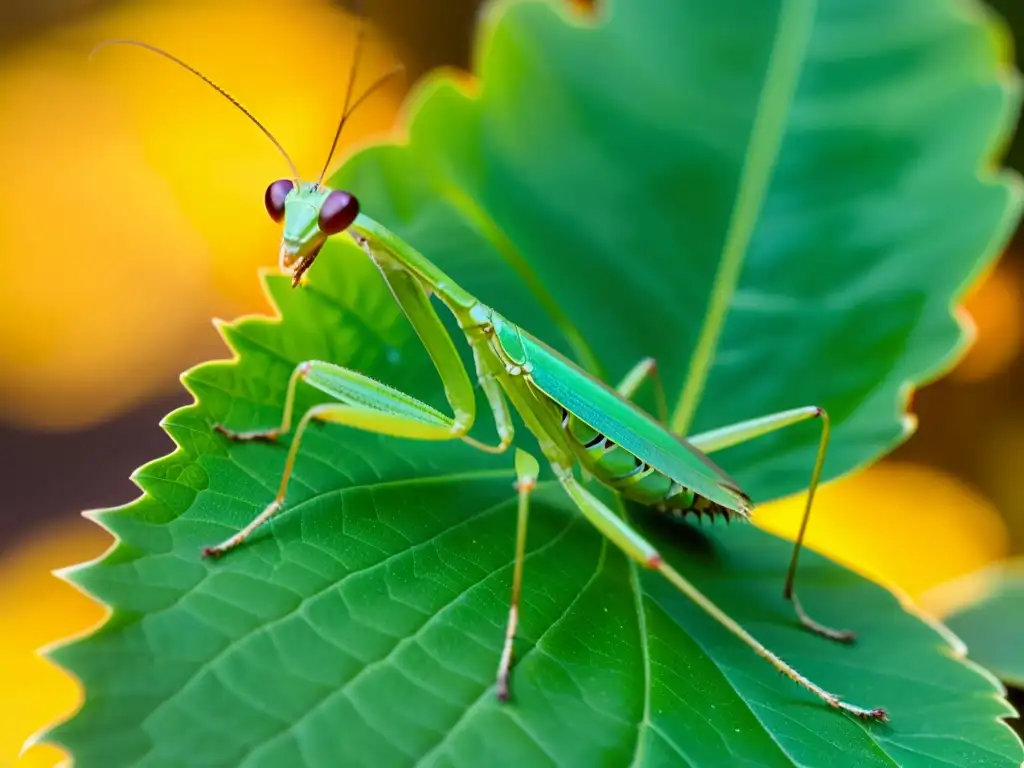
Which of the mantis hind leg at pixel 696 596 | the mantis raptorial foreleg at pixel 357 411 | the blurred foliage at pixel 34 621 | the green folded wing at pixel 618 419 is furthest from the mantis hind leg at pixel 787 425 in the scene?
the blurred foliage at pixel 34 621

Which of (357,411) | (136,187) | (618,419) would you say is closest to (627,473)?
(618,419)

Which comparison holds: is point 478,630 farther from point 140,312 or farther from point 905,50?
point 140,312

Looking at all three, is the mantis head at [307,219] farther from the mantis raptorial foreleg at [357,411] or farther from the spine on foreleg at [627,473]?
the spine on foreleg at [627,473]

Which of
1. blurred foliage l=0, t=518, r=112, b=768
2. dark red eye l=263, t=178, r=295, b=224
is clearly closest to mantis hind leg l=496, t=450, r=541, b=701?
dark red eye l=263, t=178, r=295, b=224

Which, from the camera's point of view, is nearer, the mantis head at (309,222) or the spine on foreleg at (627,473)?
the mantis head at (309,222)

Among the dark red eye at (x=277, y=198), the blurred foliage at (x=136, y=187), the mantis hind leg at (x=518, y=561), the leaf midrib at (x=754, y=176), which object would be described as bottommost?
the mantis hind leg at (x=518, y=561)

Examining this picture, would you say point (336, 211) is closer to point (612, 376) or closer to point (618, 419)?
point (618, 419)

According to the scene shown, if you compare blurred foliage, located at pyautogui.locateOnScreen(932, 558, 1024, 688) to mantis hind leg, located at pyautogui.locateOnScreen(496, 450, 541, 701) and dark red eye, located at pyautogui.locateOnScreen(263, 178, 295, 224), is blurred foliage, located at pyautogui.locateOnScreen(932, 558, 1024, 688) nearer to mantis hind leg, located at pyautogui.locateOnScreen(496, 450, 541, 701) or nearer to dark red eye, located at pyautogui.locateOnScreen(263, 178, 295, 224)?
mantis hind leg, located at pyautogui.locateOnScreen(496, 450, 541, 701)
